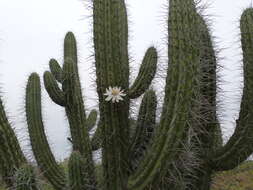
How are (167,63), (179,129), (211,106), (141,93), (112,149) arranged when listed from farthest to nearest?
1. (141,93)
2. (211,106)
3. (112,149)
4. (167,63)
5. (179,129)

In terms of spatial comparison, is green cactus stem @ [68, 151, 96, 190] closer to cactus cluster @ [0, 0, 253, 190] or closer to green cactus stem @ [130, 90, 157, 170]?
cactus cluster @ [0, 0, 253, 190]

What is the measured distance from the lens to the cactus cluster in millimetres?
3508

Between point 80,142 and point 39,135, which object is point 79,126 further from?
point 39,135

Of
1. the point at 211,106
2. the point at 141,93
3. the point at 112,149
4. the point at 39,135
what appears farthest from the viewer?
the point at 39,135

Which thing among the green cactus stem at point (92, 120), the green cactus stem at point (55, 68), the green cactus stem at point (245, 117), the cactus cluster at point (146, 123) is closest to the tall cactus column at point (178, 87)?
the cactus cluster at point (146, 123)

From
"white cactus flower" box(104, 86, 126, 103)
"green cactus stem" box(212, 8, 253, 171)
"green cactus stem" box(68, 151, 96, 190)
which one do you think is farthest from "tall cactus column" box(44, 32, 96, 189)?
"green cactus stem" box(212, 8, 253, 171)

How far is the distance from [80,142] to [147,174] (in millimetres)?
1582

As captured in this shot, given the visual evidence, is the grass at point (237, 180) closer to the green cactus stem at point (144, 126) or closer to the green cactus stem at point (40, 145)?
the green cactus stem at point (40, 145)

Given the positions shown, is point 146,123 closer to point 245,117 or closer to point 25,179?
point 245,117

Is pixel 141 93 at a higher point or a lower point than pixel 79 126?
higher

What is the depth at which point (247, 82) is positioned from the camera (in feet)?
14.1

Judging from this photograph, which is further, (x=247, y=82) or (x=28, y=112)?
(x=28, y=112)

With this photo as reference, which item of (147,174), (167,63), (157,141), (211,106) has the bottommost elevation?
(147,174)

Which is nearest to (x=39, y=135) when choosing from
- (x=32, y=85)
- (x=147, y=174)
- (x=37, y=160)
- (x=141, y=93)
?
(x=37, y=160)
